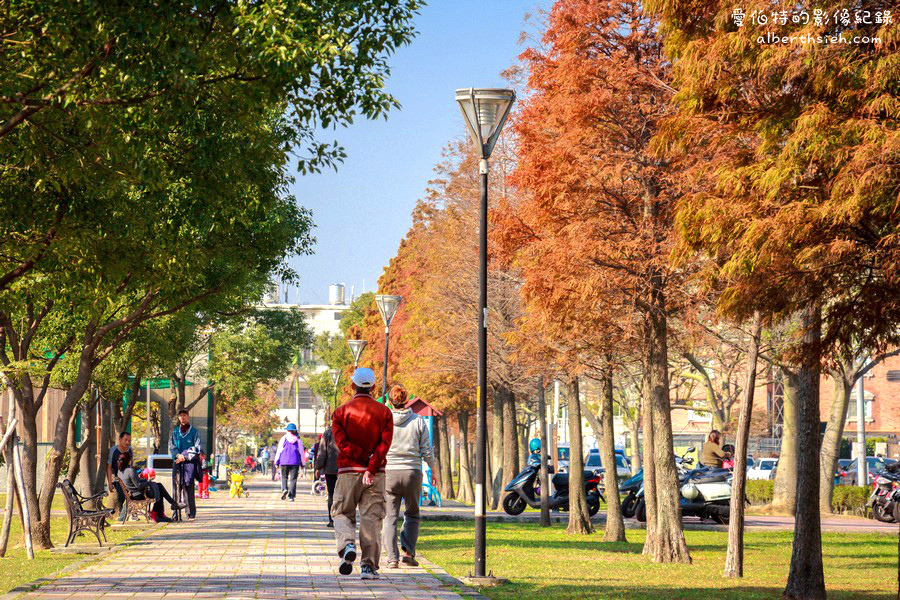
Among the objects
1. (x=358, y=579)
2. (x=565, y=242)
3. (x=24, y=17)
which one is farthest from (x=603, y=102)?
(x=24, y=17)

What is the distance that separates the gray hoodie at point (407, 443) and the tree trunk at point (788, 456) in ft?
64.8

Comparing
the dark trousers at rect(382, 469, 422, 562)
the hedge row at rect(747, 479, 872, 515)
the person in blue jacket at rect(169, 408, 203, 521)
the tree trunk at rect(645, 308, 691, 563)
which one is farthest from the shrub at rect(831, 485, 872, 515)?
the dark trousers at rect(382, 469, 422, 562)

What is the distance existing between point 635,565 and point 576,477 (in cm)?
636

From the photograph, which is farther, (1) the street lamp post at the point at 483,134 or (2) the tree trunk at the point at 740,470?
(2) the tree trunk at the point at 740,470

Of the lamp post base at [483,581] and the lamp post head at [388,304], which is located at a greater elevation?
the lamp post head at [388,304]

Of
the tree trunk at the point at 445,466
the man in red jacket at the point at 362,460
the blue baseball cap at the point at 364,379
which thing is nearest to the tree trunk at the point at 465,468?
the tree trunk at the point at 445,466

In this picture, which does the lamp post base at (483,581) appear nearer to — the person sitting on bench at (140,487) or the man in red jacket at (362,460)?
the man in red jacket at (362,460)

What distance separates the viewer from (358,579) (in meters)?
11.6

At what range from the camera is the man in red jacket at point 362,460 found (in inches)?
442

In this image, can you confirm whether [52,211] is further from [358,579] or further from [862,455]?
[862,455]

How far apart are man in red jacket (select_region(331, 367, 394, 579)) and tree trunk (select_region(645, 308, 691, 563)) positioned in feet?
20.5

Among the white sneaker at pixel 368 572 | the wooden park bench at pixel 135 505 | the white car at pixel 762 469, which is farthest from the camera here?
the white car at pixel 762 469

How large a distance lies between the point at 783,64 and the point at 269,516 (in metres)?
18.3

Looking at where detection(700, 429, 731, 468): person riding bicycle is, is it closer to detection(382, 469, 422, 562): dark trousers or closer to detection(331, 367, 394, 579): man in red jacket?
detection(382, 469, 422, 562): dark trousers
